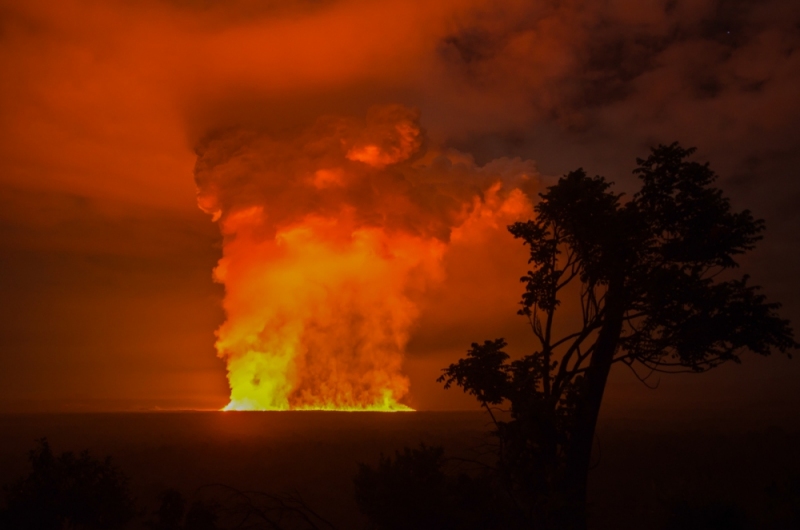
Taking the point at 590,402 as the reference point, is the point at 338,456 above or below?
below

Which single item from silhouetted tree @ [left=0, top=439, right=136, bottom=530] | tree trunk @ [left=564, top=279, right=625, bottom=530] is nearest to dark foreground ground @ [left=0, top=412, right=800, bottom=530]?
tree trunk @ [left=564, top=279, right=625, bottom=530]

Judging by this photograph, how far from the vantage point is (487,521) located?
607 inches

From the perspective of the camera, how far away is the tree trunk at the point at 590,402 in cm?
1469

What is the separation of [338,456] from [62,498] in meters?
35.5

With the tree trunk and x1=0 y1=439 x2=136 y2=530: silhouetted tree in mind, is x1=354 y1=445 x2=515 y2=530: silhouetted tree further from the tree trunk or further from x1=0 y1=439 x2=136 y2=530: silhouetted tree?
x1=0 y1=439 x2=136 y2=530: silhouetted tree

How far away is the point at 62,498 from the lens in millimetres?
18344

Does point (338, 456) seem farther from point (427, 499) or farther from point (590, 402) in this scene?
point (590, 402)

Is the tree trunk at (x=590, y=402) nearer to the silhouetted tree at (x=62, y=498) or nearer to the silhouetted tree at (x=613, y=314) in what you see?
the silhouetted tree at (x=613, y=314)

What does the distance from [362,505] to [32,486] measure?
9.87 m

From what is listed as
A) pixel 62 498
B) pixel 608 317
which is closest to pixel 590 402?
pixel 608 317

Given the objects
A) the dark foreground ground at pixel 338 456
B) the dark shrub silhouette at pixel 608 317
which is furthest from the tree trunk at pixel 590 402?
the dark foreground ground at pixel 338 456

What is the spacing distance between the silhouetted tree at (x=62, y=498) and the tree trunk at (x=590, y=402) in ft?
44.9

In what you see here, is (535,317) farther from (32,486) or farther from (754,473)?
(754,473)

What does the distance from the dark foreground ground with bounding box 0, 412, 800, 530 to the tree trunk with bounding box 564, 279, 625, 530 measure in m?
14.7
